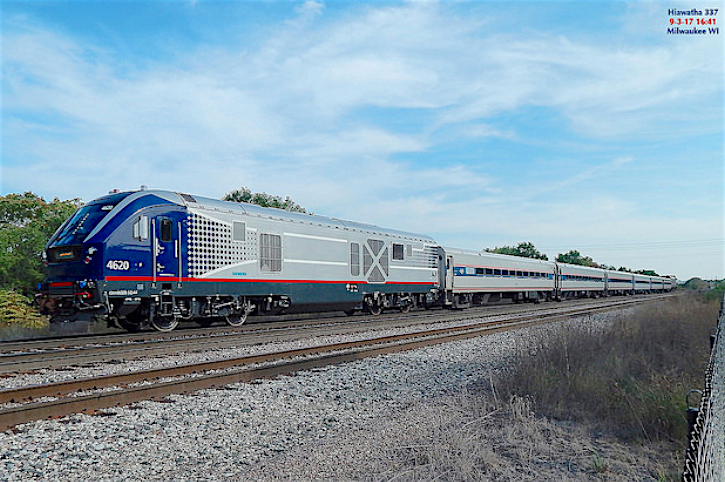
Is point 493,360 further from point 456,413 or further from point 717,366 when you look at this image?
point 717,366

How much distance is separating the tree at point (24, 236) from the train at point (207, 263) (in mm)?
5785

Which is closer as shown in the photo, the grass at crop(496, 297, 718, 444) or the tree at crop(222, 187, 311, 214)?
the grass at crop(496, 297, 718, 444)

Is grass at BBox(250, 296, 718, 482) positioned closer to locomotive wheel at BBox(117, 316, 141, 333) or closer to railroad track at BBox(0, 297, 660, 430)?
railroad track at BBox(0, 297, 660, 430)

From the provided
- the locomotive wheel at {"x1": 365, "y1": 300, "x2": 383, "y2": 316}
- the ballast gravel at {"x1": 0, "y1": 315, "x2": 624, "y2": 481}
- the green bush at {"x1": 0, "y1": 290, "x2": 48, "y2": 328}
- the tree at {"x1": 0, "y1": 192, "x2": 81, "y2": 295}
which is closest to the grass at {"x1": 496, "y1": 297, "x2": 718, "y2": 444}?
the ballast gravel at {"x1": 0, "y1": 315, "x2": 624, "y2": 481}

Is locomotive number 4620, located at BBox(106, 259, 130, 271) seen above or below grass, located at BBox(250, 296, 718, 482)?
above

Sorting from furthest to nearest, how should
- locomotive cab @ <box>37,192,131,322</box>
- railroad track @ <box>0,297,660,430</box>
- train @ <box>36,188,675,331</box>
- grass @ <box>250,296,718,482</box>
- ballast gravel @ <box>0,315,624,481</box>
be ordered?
train @ <box>36,188,675,331</box> < locomotive cab @ <box>37,192,131,322</box> < railroad track @ <box>0,297,660,430</box> < ballast gravel @ <box>0,315,624,481</box> < grass @ <box>250,296,718,482</box>

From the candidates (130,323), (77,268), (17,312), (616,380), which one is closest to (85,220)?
(77,268)

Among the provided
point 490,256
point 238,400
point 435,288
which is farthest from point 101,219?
point 490,256

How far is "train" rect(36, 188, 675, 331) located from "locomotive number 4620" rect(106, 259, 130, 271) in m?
0.02

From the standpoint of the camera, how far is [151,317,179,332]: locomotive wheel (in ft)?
47.6

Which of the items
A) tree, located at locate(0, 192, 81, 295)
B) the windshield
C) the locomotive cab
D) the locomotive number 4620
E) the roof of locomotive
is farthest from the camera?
tree, located at locate(0, 192, 81, 295)

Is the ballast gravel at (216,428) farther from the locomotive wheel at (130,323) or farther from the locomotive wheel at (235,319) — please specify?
the locomotive wheel at (235,319)

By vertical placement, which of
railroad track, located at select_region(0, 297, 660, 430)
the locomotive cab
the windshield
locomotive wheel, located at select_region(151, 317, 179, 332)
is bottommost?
railroad track, located at select_region(0, 297, 660, 430)

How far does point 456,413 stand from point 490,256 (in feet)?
84.5
